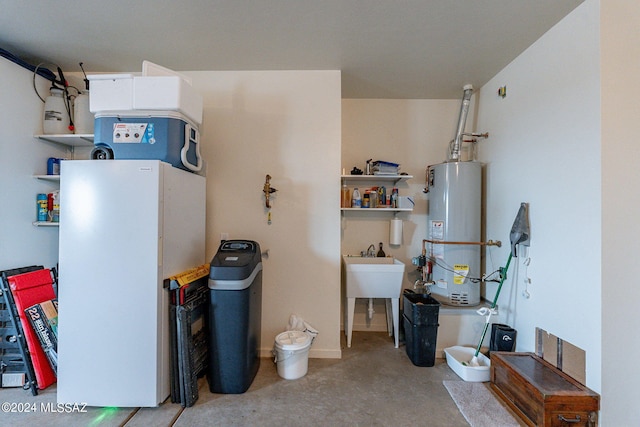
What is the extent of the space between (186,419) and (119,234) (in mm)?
1283

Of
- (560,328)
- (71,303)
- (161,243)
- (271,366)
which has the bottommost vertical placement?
(271,366)

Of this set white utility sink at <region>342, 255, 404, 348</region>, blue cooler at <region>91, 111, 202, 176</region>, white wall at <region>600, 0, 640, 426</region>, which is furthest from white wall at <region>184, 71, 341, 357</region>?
white wall at <region>600, 0, 640, 426</region>

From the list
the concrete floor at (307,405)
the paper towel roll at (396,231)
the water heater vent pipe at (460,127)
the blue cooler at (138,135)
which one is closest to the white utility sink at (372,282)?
the paper towel roll at (396,231)

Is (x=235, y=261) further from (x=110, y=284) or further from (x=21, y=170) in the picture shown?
(x=21, y=170)

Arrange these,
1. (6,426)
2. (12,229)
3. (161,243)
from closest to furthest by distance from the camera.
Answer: (6,426), (161,243), (12,229)

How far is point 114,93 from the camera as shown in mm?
1805

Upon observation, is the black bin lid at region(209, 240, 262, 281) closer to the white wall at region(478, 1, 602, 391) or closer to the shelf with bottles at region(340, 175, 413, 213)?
the shelf with bottles at region(340, 175, 413, 213)

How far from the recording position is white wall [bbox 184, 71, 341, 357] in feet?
8.06

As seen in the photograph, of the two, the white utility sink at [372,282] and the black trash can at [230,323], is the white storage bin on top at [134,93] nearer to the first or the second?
the black trash can at [230,323]

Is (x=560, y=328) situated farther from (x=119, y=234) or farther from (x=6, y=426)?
(x=6, y=426)

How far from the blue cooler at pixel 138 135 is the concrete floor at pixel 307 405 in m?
1.73

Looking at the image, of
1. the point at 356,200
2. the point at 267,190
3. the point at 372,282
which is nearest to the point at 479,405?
the point at 372,282

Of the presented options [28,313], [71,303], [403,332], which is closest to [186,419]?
[71,303]

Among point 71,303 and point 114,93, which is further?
point 114,93
